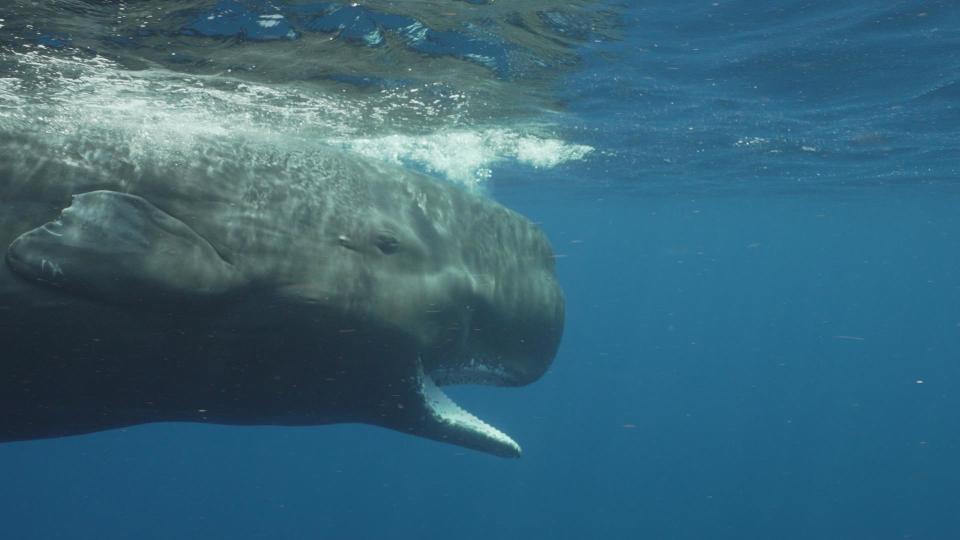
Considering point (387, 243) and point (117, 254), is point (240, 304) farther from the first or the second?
point (387, 243)

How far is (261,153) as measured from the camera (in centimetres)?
686

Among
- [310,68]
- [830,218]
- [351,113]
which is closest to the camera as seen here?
[310,68]

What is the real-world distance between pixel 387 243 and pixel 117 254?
7.89ft

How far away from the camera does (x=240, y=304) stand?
18.2ft

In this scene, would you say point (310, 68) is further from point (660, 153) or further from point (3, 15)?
point (660, 153)

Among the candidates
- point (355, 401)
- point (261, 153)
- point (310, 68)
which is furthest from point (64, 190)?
point (310, 68)

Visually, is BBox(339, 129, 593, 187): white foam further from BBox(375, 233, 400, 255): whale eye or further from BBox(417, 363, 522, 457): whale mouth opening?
BBox(417, 363, 522, 457): whale mouth opening

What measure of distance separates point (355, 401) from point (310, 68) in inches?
292

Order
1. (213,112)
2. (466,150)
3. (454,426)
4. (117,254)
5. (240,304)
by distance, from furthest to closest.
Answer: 1. (466,150)
2. (213,112)
3. (454,426)
4. (240,304)
5. (117,254)

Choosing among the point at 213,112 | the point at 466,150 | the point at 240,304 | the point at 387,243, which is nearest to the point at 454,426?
the point at 387,243

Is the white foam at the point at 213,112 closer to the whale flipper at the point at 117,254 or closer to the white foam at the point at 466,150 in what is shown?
the white foam at the point at 466,150

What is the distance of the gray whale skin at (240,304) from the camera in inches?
196

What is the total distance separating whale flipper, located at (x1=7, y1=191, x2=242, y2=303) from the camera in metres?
4.75

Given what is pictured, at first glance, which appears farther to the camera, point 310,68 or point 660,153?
point 660,153
